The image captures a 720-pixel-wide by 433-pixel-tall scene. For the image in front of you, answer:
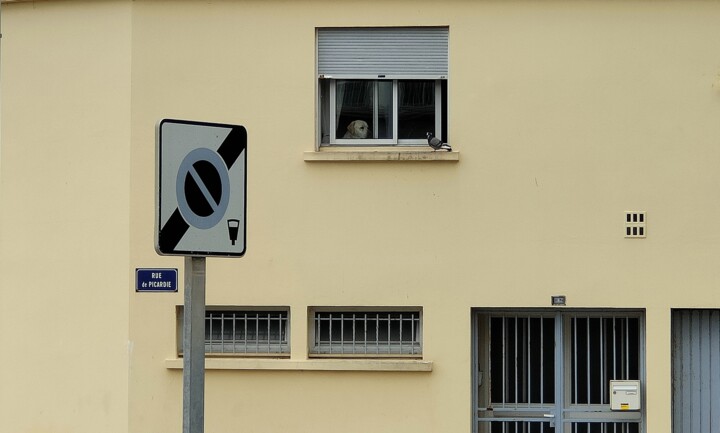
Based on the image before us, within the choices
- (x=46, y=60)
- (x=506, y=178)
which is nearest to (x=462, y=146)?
(x=506, y=178)

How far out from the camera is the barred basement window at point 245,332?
12.0m

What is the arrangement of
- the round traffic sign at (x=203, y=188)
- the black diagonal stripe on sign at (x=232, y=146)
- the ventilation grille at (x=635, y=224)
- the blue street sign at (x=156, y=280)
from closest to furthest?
the round traffic sign at (x=203, y=188) → the black diagonal stripe on sign at (x=232, y=146) → the blue street sign at (x=156, y=280) → the ventilation grille at (x=635, y=224)

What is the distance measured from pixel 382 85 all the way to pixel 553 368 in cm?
314

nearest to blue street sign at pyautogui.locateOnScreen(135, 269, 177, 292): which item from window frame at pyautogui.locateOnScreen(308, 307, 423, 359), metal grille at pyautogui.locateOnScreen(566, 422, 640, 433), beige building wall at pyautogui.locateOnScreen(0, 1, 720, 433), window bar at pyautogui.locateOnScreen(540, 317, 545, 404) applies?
beige building wall at pyautogui.locateOnScreen(0, 1, 720, 433)

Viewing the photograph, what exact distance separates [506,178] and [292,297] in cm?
228

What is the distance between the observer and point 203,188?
21.4 feet

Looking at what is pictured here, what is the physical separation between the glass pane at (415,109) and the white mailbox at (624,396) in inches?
116

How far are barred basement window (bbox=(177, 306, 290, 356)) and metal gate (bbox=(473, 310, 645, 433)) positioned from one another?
6.11ft

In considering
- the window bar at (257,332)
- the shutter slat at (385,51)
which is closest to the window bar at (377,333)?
the window bar at (257,332)

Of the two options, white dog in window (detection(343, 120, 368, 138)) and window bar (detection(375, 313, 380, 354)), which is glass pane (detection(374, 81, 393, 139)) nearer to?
white dog in window (detection(343, 120, 368, 138))

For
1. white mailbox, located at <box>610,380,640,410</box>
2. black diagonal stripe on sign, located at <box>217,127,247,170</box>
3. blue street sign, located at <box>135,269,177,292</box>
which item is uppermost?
black diagonal stripe on sign, located at <box>217,127,247,170</box>

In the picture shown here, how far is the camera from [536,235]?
38.3ft

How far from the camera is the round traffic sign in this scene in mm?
6422

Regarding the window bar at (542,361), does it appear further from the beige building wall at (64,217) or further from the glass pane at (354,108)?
the beige building wall at (64,217)
